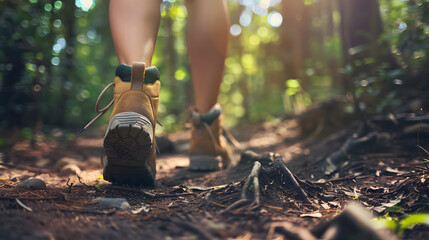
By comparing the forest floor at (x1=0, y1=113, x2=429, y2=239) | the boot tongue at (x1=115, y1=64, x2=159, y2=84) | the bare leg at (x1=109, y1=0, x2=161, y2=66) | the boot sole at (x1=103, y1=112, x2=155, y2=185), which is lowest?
the forest floor at (x1=0, y1=113, x2=429, y2=239)

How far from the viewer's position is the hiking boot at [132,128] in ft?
4.83

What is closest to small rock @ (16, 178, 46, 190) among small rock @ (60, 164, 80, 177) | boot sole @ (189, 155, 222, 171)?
small rock @ (60, 164, 80, 177)

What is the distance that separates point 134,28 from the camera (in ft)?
5.75

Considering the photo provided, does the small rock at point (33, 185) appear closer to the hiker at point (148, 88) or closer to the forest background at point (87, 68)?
the hiker at point (148, 88)

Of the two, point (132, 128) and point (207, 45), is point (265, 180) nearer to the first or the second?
point (132, 128)

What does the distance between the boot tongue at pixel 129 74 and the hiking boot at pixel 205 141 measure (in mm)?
705

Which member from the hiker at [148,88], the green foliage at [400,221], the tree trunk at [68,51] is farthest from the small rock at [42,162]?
the green foliage at [400,221]

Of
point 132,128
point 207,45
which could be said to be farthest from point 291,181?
point 207,45

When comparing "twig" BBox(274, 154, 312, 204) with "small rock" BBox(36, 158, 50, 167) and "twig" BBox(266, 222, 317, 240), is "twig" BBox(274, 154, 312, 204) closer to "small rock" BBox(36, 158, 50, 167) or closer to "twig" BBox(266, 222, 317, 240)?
"twig" BBox(266, 222, 317, 240)

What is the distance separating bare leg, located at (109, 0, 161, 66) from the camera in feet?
5.60

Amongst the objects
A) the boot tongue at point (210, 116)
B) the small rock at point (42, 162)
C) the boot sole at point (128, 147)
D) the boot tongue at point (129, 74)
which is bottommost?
the small rock at point (42, 162)

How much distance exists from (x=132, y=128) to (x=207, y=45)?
3.67ft

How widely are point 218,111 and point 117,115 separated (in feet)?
3.21

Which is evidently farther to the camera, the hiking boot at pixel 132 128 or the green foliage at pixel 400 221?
Result: the hiking boot at pixel 132 128
